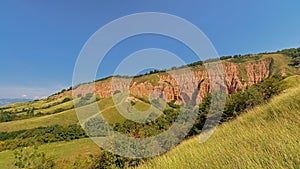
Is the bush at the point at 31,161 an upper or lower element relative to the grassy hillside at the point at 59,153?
upper

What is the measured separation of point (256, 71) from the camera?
10125 cm

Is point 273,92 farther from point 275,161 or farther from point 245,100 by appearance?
point 275,161

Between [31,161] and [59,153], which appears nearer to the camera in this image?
[31,161]

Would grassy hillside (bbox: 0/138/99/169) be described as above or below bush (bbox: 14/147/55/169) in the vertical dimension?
below

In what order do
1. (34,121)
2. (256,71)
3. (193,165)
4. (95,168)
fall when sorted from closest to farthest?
(193,165), (95,168), (34,121), (256,71)

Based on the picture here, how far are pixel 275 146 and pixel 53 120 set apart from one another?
277 feet

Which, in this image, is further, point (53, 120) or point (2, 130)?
point (53, 120)

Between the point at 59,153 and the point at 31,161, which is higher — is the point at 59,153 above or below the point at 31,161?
below

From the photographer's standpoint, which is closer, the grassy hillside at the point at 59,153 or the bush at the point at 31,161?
the bush at the point at 31,161

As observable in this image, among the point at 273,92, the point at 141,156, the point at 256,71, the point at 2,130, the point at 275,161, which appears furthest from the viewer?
the point at 256,71

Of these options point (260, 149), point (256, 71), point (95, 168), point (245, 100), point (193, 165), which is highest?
A: point (256, 71)

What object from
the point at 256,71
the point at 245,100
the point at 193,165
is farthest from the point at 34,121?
the point at 256,71

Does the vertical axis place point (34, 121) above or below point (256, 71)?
below

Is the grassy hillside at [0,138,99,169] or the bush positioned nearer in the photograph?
the bush
